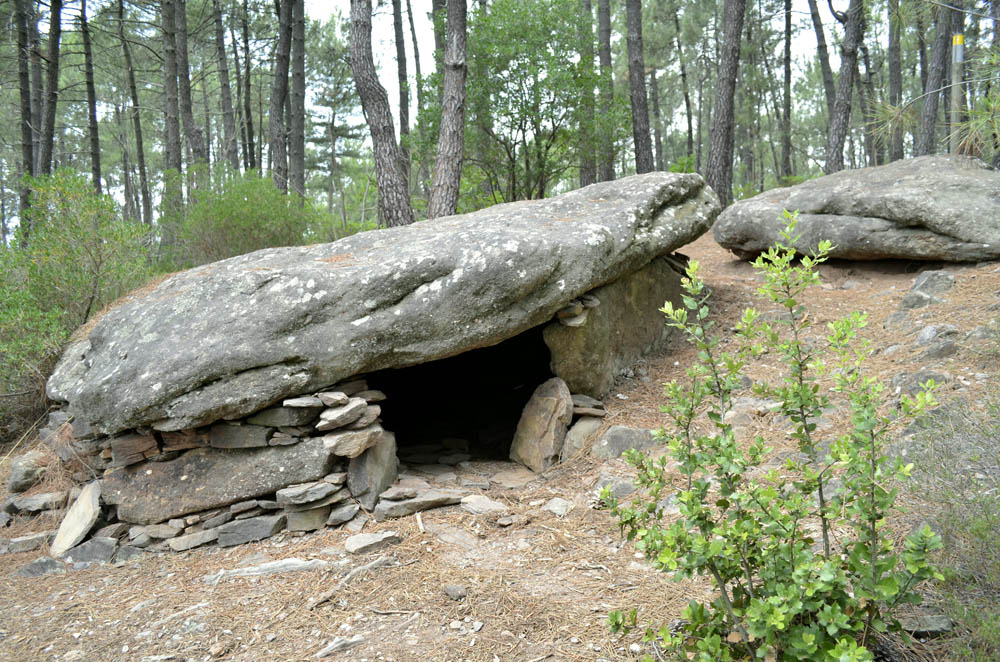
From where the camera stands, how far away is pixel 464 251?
4.18 meters

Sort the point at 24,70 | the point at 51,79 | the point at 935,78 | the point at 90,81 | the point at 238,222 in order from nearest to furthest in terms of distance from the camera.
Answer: the point at 238,222, the point at 51,79, the point at 24,70, the point at 935,78, the point at 90,81

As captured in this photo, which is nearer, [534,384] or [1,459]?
[1,459]

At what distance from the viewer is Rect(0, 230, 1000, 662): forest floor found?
102 inches

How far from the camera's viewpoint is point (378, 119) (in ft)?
24.2

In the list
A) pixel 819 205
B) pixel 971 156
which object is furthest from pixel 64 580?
pixel 971 156

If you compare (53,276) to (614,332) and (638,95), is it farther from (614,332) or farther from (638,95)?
(638,95)

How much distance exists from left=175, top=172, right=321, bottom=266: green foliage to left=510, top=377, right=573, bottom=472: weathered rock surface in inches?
156

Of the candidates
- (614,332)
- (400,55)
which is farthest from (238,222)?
(400,55)

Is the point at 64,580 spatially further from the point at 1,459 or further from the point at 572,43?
the point at 572,43

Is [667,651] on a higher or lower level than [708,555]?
lower

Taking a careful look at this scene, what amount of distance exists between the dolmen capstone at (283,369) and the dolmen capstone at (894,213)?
7.66 ft

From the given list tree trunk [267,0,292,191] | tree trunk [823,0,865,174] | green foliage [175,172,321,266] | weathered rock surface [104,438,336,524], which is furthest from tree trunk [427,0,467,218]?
tree trunk [823,0,865,174]

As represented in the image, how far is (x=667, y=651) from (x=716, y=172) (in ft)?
27.6

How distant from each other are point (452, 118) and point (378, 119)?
0.85 metres
